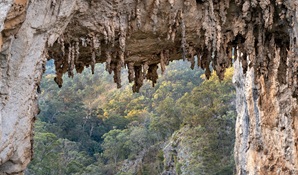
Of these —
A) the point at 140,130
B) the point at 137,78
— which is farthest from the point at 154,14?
the point at 140,130

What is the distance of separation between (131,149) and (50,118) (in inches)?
209

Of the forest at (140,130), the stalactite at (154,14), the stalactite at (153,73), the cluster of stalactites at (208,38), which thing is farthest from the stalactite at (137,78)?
the forest at (140,130)

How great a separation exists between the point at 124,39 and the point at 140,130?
1394cm

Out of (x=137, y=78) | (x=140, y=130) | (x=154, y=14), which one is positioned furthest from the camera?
(x=140, y=130)

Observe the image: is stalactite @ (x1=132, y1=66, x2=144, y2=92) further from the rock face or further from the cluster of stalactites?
the cluster of stalactites

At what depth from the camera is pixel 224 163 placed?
13078mm

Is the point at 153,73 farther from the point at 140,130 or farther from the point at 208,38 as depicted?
the point at 140,130

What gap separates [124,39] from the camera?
3838 mm

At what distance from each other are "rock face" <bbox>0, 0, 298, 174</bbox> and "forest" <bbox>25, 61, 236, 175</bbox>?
4733 millimetres

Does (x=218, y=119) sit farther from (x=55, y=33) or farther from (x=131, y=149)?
(x=55, y=33)

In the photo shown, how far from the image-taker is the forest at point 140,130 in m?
13.7

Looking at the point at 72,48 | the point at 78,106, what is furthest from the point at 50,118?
the point at 72,48

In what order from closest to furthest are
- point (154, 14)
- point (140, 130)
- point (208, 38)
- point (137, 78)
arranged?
point (154, 14), point (208, 38), point (137, 78), point (140, 130)

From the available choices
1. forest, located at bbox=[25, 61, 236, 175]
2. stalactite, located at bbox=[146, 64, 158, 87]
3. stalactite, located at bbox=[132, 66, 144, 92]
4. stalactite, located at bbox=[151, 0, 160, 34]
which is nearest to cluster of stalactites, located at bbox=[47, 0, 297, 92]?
stalactite, located at bbox=[151, 0, 160, 34]
